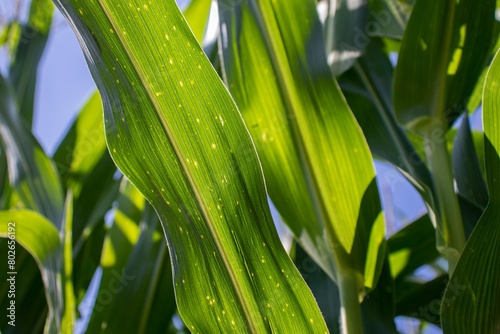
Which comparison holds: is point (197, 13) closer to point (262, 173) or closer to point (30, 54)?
point (30, 54)

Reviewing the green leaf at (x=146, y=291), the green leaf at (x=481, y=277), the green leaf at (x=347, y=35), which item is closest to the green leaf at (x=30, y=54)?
the green leaf at (x=146, y=291)

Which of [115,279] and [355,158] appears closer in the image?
[355,158]

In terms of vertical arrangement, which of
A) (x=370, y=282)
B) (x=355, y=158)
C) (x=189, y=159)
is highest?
(x=189, y=159)

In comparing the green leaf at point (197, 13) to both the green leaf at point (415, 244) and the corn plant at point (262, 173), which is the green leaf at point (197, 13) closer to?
the corn plant at point (262, 173)

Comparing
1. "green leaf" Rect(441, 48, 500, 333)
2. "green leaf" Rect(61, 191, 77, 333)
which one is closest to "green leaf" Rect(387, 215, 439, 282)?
"green leaf" Rect(441, 48, 500, 333)

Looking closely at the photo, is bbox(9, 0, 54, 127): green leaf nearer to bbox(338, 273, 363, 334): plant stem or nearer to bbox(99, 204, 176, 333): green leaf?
bbox(99, 204, 176, 333): green leaf

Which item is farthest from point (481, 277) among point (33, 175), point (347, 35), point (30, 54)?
point (30, 54)

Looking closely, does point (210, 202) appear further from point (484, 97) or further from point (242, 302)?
point (484, 97)

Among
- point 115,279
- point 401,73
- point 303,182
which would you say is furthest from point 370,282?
point 115,279
